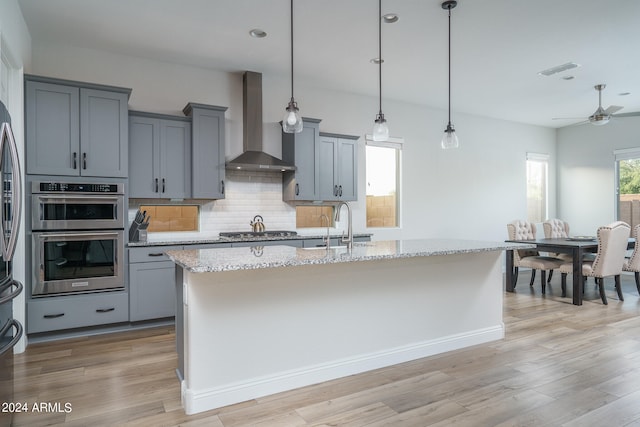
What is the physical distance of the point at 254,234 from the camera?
16.2 ft

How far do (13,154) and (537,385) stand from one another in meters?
3.46

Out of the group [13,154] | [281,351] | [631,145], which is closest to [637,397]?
[281,351]

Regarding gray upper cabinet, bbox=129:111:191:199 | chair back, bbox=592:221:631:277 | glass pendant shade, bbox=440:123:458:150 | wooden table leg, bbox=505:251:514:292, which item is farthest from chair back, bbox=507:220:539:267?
gray upper cabinet, bbox=129:111:191:199

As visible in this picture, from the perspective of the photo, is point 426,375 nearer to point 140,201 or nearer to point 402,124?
point 140,201

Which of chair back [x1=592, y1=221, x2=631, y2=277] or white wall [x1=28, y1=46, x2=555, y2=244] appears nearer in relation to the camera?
white wall [x1=28, y1=46, x2=555, y2=244]

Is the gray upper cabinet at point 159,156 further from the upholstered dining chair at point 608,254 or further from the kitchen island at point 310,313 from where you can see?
the upholstered dining chair at point 608,254

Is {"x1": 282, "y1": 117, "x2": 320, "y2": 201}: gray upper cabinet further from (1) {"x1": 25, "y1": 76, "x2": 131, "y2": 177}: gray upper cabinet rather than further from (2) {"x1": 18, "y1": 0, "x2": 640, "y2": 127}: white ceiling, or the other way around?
(1) {"x1": 25, "y1": 76, "x2": 131, "y2": 177}: gray upper cabinet

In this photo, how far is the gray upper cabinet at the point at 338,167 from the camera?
525 centimetres

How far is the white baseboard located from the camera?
2.38 meters

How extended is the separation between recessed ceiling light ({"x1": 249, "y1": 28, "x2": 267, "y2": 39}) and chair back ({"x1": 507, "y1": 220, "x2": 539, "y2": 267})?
458 cm

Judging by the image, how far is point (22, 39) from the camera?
353 centimetres

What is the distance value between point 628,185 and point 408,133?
4482 mm

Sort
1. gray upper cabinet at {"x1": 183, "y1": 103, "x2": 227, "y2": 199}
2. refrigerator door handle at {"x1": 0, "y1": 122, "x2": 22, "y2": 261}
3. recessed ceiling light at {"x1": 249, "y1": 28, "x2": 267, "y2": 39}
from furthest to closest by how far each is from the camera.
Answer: gray upper cabinet at {"x1": 183, "y1": 103, "x2": 227, "y2": 199} → recessed ceiling light at {"x1": 249, "y1": 28, "x2": 267, "y2": 39} → refrigerator door handle at {"x1": 0, "y1": 122, "x2": 22, "y2": 261}

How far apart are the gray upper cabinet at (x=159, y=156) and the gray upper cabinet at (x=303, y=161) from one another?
127 cm
